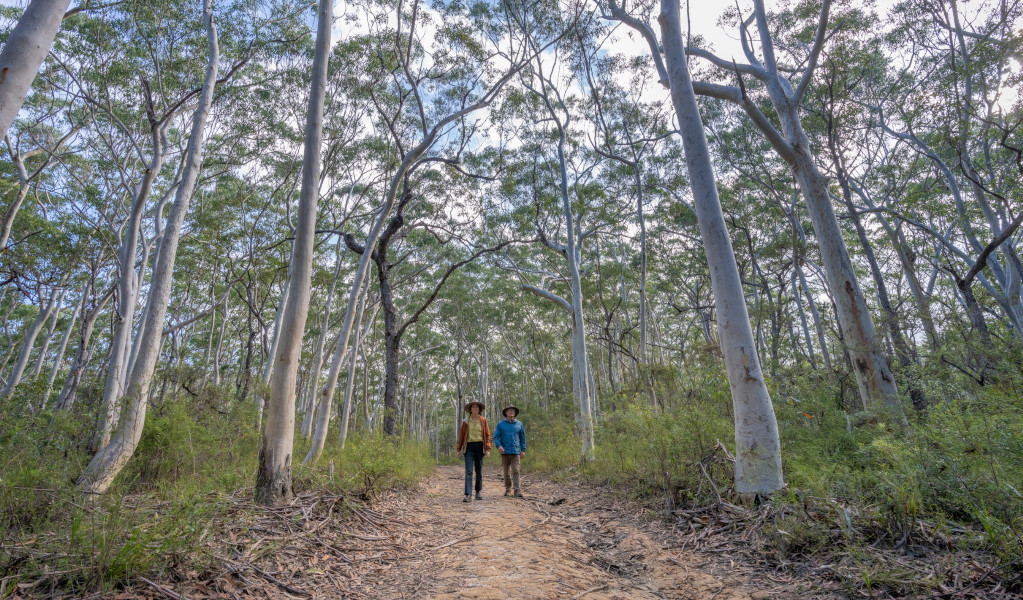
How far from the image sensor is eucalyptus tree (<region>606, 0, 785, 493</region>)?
3988 millimetres

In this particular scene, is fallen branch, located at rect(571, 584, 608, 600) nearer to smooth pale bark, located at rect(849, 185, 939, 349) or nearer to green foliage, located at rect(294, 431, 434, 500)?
green foliage, located at rect(294, 431, 434, 500)

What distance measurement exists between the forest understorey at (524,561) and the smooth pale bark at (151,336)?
128 centimetres

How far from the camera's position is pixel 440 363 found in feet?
105

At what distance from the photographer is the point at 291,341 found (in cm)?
450

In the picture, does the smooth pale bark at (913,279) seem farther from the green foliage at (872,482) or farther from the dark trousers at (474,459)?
the dark trousers at (474,459)

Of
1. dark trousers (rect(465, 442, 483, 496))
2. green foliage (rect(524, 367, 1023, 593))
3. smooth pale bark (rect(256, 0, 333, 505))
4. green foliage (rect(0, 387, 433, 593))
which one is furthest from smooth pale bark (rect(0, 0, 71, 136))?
dark trousers (rect(465, 442, 483, 496))

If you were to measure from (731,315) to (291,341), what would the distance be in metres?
4.45

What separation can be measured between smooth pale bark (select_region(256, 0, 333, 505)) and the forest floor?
0.28 metres

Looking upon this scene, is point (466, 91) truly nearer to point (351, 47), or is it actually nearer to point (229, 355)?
point (351, 47)

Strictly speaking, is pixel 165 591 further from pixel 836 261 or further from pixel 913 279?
pixel 913 279

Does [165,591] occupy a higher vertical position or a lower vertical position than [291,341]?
lower

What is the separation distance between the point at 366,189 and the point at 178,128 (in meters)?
5.04

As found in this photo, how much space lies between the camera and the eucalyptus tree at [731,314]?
13.1 feet

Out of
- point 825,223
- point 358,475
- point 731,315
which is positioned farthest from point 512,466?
point 825,223
